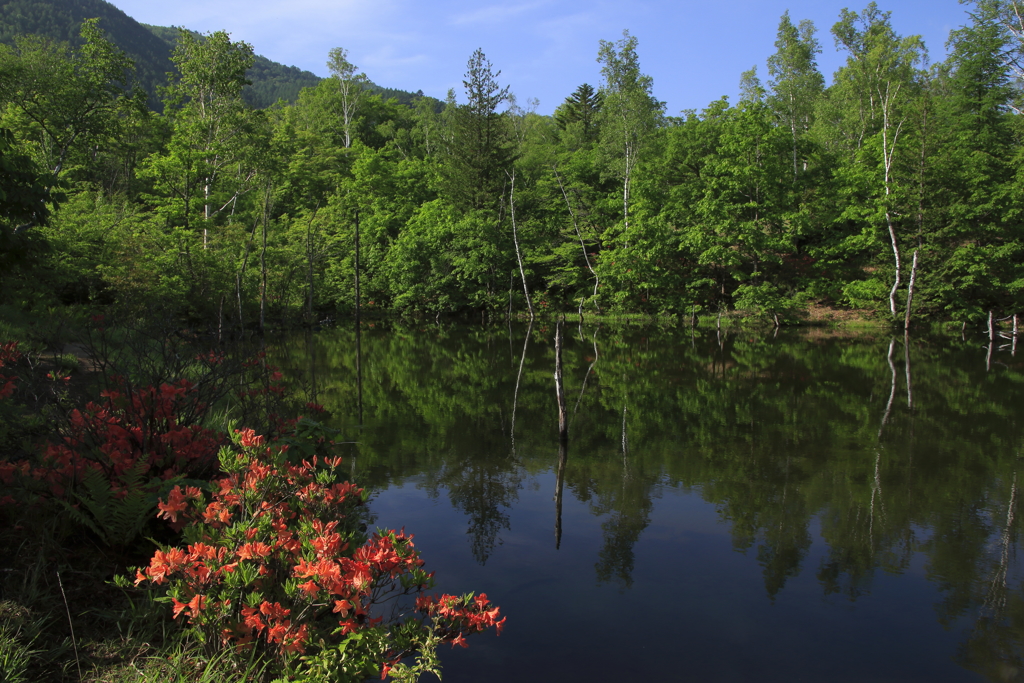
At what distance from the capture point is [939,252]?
2841cm

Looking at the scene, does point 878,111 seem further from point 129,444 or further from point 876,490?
point 129,444

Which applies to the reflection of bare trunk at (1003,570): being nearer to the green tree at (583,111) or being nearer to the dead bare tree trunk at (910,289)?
the dead bare tree trunk at (910,289)

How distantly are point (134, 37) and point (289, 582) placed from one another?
6061 inches

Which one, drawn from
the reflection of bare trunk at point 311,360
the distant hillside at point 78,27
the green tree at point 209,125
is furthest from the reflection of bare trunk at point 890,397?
the distant hillside at point 78,27

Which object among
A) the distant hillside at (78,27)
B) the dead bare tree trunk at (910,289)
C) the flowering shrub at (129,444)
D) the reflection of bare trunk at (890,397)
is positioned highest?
the distant hillside at (78,27)

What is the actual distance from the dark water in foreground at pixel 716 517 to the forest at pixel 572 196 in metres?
12.9

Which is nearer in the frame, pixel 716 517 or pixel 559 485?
pixel 716 517

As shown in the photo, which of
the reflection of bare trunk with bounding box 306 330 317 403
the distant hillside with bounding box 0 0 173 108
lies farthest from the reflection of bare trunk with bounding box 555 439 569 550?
the distant hillside with bounding box 0 0 173 108

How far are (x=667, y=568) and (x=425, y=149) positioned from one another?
48.9 meters

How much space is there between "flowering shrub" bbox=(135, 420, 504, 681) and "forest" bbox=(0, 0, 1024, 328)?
16.3 m

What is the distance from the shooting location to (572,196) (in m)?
38.4

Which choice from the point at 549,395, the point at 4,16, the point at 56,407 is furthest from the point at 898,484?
the point at 4,16

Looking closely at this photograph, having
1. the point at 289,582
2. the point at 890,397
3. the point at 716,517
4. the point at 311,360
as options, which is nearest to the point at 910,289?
the point at 890,397

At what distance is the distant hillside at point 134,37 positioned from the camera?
99.4 metres
